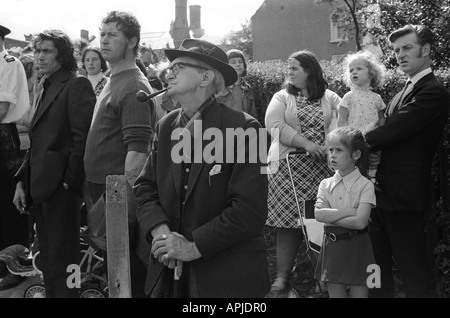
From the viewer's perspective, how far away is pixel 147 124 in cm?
465

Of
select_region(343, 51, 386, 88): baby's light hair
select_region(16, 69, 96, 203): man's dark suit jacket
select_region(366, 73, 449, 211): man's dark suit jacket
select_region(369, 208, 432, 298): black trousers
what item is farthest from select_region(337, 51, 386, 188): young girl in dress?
select_region(16, 69, 96, 203): man's dark suit jacket

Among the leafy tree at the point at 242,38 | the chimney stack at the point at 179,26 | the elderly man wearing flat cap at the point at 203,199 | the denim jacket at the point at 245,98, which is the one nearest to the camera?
the elderly man wearing flat cap at the point at 203,199

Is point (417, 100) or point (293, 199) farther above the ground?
point (417, 100)

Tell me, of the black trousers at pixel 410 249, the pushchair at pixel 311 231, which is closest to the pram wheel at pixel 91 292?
the pushchair at pixel 311 231

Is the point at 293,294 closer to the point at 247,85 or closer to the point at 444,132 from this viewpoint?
the point at 444,132

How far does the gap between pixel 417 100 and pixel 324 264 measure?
1431 mm

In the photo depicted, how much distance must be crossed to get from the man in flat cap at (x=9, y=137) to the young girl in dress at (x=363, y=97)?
309 cm

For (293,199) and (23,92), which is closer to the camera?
(293,199)

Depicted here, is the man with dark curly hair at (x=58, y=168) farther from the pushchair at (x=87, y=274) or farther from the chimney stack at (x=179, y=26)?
the chimney stack at (x=179, y=26)

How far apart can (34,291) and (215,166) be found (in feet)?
10.2

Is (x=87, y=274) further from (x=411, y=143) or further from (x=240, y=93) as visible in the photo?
(x=411, y=143)

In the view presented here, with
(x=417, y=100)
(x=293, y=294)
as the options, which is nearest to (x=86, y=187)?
(x=293, y=294)

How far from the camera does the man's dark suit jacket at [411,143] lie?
16.1ft

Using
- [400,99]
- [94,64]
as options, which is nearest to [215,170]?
[400,99]
